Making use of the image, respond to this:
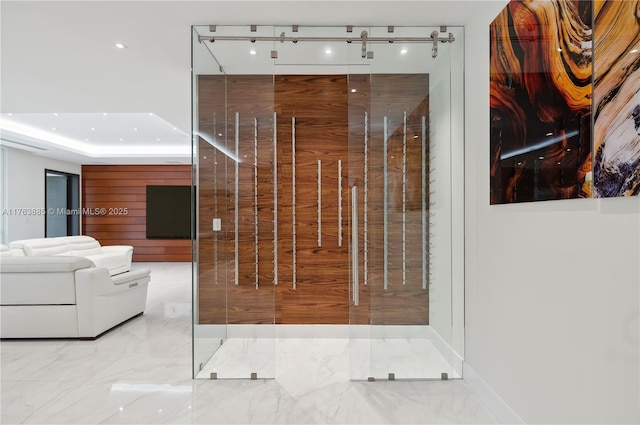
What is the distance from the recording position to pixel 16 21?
2.67 m

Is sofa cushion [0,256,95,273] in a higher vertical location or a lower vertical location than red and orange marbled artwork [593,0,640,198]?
lower

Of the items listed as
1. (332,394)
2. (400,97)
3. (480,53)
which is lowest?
(332,394)

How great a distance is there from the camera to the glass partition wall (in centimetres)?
271

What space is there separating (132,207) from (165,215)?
1036 millimetres

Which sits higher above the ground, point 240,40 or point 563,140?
point 240,40

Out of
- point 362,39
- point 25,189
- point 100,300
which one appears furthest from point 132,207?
point 362,39

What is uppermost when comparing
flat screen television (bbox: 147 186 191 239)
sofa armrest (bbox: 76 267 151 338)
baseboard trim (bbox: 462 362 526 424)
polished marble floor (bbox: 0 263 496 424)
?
flat screen television (bbox: 147 186 191 239)

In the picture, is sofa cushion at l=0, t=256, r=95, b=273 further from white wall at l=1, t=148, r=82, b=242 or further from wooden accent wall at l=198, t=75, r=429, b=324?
white wall at l=1, t=148, r=82, b=242

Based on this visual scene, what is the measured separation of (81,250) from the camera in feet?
22.1

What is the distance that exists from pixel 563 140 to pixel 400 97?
1.41 metres

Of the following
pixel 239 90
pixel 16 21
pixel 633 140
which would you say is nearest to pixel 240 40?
pixel 239 90

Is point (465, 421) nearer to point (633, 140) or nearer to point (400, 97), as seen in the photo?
point (633, 140)

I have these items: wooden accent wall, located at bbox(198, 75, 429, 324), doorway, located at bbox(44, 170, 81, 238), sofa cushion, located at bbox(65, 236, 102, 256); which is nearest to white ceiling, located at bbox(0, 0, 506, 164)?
wooden accent wall, located at bbox(198, 75, 429, 324)

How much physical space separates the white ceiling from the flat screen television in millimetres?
4891
